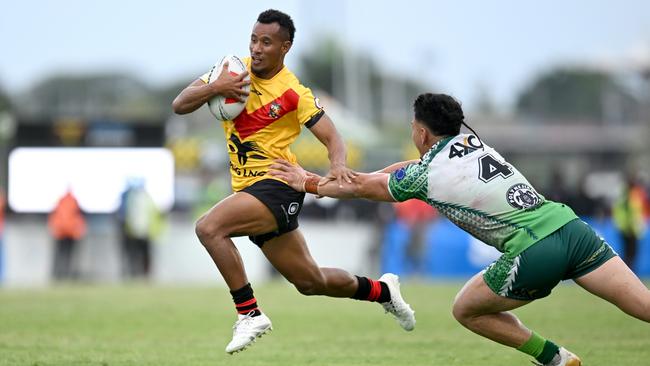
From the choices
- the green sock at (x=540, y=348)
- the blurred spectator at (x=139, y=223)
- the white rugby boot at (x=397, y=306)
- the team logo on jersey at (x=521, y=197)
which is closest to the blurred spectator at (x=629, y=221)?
the blurred spectator at (x=139, y=223)

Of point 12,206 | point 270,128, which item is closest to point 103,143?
point 12,206

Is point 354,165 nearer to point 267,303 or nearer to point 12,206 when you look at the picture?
point 12,206

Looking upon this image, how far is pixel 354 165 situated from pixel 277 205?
2447cm

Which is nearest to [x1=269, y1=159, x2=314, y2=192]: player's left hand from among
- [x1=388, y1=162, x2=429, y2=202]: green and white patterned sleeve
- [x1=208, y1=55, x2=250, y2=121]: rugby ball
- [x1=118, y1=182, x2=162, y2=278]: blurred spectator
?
[x1=208, y1=55, x2=250, y2=121]: rugby ball

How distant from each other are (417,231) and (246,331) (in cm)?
1633

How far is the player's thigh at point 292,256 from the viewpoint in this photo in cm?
938

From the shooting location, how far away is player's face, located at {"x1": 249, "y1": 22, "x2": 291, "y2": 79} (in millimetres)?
9172

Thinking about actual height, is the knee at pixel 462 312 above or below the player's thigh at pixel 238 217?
below

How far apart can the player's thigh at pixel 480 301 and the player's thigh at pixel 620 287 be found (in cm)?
53

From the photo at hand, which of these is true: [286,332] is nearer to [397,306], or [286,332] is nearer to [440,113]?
[397,306]

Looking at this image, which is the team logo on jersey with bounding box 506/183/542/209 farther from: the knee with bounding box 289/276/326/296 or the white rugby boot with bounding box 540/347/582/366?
the knee with bounding box 289/276/326/296

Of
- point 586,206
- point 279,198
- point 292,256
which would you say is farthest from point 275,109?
point 586,206

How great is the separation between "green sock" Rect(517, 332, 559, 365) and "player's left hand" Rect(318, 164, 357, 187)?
5.76ft

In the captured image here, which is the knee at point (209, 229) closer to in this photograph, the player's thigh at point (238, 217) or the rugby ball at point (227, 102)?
the player's thigh at point (238, 217)
